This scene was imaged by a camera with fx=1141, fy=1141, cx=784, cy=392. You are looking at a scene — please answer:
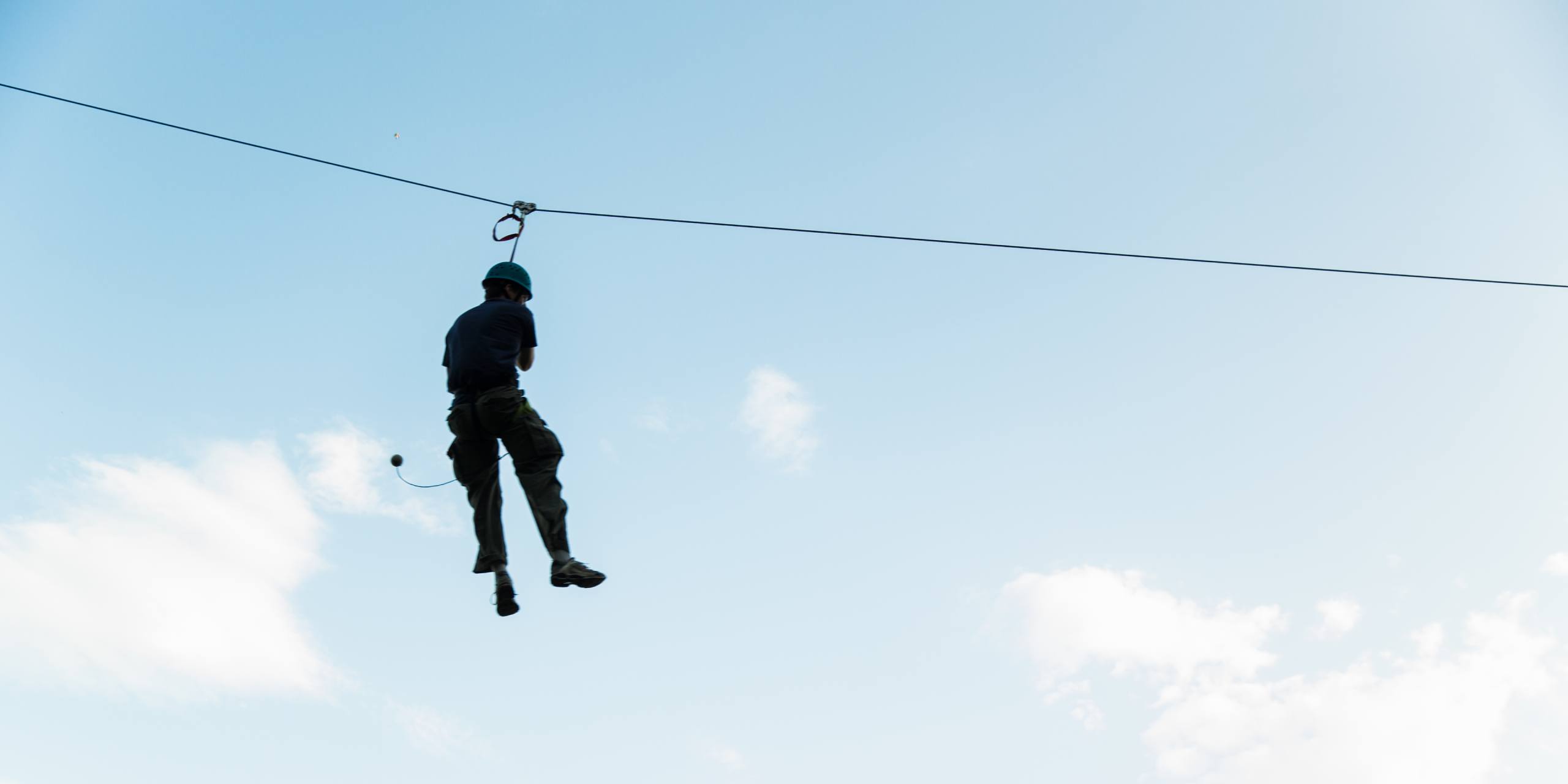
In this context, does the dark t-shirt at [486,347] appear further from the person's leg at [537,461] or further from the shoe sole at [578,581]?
the shoe sole at [578,581]

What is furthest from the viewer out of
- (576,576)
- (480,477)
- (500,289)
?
(500,289)

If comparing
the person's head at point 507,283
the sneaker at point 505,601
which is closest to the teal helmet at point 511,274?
the person's head at point 507,283

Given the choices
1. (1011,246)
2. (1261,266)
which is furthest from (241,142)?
(1261,266)

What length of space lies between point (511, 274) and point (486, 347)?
1.77 feet

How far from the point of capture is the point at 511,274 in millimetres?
5789

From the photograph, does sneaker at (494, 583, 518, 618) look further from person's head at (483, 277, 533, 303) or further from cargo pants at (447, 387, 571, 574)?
person's head at (483, 277, 533, 303)

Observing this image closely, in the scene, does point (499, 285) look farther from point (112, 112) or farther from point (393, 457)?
point (112, 112)

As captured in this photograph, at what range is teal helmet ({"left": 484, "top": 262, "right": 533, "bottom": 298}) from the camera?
5.78 meters

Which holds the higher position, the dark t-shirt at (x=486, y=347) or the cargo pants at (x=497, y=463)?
the dark t-shirt at (x=486, y=347)

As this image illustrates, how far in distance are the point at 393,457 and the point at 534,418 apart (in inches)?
26.3

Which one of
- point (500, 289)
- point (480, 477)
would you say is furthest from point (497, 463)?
point (500, 289)

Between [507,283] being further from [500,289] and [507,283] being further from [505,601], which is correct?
[505,601]

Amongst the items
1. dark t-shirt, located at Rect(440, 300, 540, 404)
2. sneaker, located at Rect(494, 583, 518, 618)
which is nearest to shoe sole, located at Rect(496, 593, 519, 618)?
sneaker, located at Rect(494, 583, 518, 618)

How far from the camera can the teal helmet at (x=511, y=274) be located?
5.78 meters
